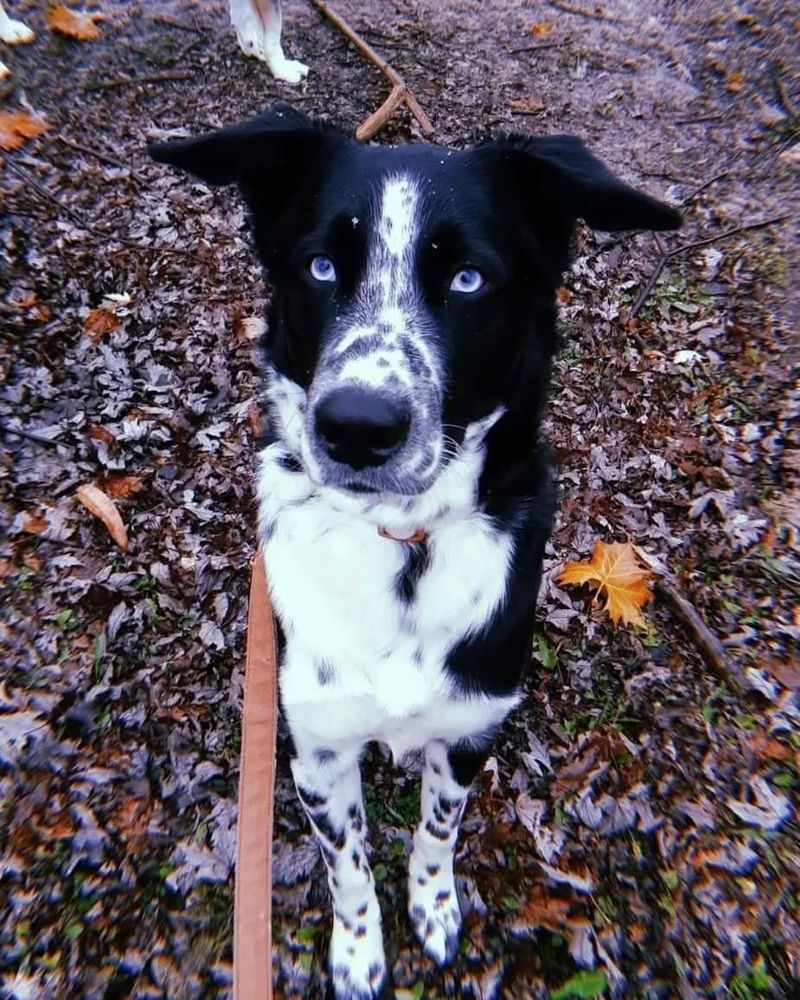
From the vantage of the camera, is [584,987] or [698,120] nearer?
[584,987]

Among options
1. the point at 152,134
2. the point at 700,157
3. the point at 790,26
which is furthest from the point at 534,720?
the point at 790,26

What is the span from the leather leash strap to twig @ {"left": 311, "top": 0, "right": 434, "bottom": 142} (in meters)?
4.33

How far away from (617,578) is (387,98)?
16.7ft

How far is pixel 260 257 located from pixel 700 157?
6.14m

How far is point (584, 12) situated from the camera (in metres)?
8.73

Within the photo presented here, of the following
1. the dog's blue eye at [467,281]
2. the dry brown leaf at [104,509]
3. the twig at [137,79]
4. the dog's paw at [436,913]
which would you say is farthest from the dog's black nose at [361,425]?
the twig at [137,79]

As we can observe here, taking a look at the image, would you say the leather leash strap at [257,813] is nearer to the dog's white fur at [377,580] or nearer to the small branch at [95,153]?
the dog's white fur at [377,580]

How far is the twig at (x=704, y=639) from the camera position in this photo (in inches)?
142

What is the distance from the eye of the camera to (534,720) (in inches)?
141

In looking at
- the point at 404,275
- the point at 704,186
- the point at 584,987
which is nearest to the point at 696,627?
the point at 584,987

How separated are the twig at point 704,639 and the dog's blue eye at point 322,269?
2.65m

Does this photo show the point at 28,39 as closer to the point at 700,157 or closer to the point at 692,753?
the point at 700,157

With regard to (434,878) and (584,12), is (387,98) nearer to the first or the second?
(584,12)

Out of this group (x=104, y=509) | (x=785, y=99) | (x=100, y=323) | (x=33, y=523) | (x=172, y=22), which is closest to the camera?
(x=33, y=523)
